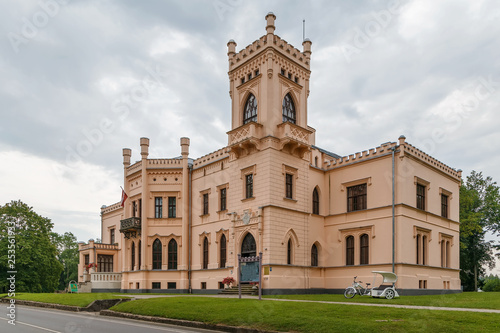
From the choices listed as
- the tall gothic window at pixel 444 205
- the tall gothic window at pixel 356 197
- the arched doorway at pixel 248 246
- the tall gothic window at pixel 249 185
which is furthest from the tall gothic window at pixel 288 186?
the tall gothic window at pixel 444 205

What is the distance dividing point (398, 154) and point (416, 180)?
8.71 feet

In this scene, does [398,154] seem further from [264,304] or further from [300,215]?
[264,304]

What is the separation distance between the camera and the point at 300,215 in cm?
2992

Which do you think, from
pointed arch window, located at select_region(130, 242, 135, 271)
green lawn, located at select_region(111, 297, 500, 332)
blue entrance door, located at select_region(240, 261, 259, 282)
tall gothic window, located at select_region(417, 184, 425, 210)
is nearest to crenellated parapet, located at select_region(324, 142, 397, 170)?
tall gothic window, located at select_region(417, 184, 425, 210)

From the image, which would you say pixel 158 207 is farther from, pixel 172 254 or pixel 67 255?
pixel 67 255

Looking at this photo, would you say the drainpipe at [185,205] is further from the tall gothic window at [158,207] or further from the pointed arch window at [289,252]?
the pointed arch window at [289,252]

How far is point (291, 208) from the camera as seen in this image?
2936 centimetres

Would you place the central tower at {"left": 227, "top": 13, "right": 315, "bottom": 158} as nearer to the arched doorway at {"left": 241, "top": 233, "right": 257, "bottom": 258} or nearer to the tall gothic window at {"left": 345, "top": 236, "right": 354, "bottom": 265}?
the arched doorway at {"left": 241, "top": 233, "right": 257, "bottom": 258}

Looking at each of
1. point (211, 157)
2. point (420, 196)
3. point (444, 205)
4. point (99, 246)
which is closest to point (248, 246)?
point (211, 157)

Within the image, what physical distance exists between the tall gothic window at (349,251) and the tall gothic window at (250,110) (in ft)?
35.0

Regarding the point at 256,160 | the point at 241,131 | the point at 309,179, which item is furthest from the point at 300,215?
the point at 241,131

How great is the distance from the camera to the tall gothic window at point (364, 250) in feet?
95.3

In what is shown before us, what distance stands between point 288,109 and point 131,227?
54.9 feet

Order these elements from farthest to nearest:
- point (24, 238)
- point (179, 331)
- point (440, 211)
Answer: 1. point (24, 238)
2. point (440, 211)
3. point (179, 331)
